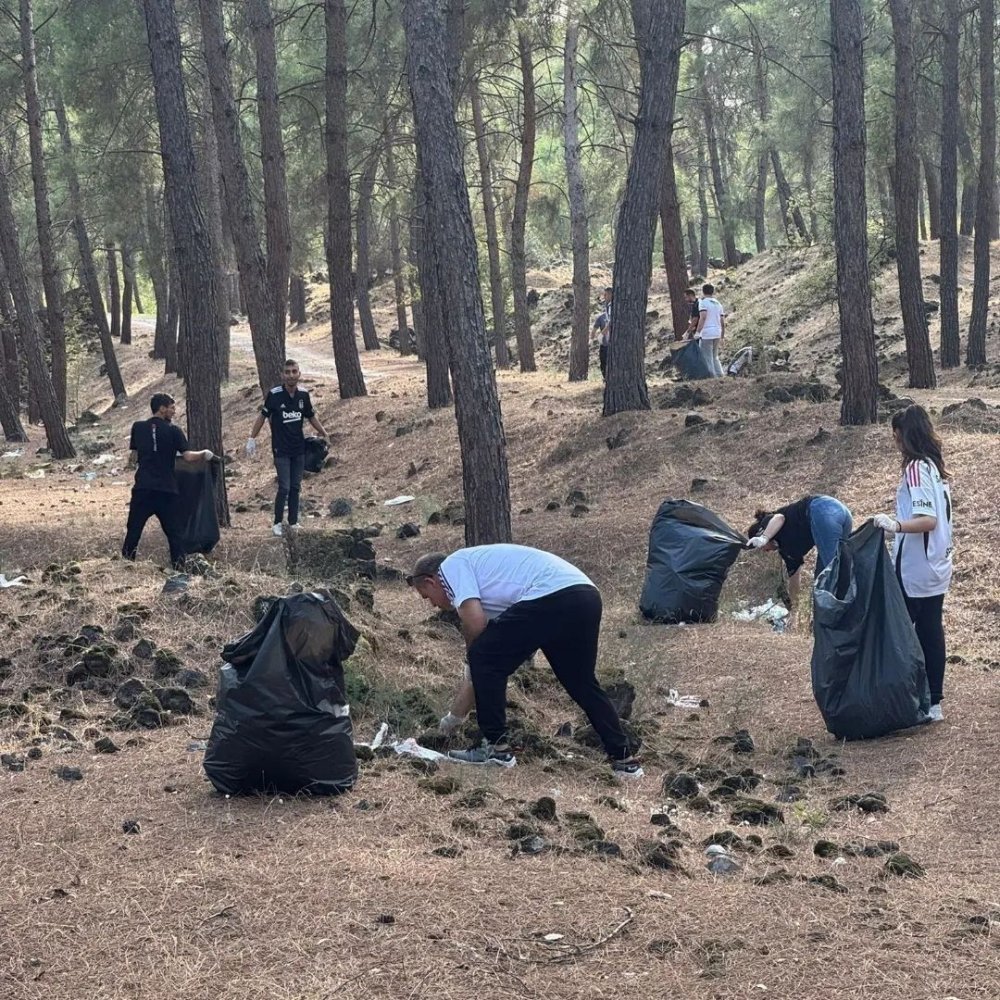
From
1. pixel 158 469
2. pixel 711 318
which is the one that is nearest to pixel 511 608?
pixel 158 469

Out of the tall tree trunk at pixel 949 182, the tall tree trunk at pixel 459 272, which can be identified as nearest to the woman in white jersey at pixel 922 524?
the tall tree trunk at pixel 459 272

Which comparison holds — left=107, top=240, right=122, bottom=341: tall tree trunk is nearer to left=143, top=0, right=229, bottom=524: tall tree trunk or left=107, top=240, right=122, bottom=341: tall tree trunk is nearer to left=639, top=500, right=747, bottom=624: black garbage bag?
left=143, top=0, right=229, bottom=524: tall tree trunk

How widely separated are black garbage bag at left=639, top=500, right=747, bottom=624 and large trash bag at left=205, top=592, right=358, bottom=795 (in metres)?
4.59

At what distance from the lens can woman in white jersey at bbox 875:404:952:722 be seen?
7148 millimetres

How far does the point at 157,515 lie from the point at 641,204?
25.2 feet

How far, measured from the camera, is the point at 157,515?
11.4m

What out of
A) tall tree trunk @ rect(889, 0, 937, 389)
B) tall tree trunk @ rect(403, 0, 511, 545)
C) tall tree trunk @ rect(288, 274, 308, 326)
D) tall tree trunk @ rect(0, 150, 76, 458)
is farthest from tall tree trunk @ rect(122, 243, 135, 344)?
tall tree trunk @ rect(403, 0, 511, 545)

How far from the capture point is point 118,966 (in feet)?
14.0

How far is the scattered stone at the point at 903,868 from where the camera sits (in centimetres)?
518

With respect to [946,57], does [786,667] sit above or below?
below

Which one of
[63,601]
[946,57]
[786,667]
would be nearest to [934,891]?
[786,667]

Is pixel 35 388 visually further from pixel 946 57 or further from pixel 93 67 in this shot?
pixel 946 57

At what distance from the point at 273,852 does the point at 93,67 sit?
19613 mm

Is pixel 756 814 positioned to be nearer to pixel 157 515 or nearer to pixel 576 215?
pixel 157 515
